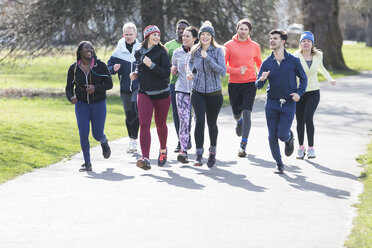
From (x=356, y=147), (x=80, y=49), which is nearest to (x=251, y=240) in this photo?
(x=80, y=49)

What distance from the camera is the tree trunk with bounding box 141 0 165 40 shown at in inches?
865

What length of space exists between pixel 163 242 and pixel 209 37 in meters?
3.81

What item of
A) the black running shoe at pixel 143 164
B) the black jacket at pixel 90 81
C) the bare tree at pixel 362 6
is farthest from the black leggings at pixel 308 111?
the bare tree at pixel 362 6

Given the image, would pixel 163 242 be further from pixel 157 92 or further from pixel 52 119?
pixel 52 119

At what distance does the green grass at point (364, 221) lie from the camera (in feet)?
17.9

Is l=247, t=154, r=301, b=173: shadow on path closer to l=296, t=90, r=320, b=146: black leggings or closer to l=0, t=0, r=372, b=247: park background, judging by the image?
l=296, t=90, r=320, b=146: black leggings

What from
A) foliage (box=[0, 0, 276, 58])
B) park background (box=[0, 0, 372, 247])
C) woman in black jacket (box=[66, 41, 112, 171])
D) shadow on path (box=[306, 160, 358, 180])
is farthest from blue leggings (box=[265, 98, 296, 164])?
foliage (box=[0, 0, 276, 58])

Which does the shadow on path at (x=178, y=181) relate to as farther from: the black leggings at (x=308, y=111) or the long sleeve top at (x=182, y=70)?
the black leggings at (x=308, y=111)

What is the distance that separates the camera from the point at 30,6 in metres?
21.8

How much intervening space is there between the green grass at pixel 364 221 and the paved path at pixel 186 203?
3.6 inches

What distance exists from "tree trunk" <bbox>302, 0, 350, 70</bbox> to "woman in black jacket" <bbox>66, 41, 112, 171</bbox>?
22.0 metres

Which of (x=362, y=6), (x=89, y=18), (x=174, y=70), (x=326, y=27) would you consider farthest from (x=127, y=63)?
(x=362, y=6)

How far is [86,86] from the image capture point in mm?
8859

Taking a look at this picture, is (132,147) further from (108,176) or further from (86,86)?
(108,176)
